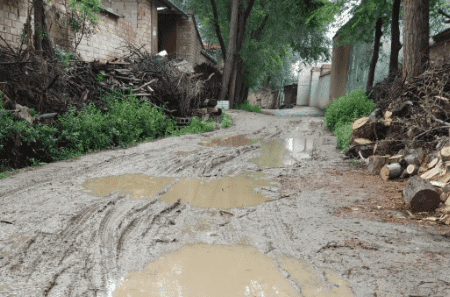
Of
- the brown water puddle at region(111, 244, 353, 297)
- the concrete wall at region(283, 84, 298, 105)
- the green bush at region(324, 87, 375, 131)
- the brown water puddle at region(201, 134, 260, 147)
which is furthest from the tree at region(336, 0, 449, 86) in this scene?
the concrete wall at region(283, 84, 298, 105)

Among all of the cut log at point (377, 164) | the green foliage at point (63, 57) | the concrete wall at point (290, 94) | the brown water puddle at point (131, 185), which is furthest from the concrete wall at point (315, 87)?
the brown water puddle at point (131, 185)

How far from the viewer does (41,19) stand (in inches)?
336

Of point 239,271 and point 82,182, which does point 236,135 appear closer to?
point 82,182

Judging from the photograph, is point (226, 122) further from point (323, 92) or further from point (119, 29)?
point (323, 92)

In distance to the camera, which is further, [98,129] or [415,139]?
[98,129]

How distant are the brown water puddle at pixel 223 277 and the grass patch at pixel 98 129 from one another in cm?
399

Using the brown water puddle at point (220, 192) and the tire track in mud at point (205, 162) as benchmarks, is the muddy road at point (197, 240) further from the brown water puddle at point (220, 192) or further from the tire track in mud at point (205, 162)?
the tire track in mud at point (205, 162)

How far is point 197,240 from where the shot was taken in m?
3.24

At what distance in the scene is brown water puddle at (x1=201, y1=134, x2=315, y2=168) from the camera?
7169mm

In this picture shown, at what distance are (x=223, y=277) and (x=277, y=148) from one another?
21.2 ft

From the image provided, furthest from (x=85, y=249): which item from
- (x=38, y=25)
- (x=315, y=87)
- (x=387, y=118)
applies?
(x=315, y=87)

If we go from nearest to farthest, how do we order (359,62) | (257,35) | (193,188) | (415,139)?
(193,188), (415,139), (359,62), (257,35)

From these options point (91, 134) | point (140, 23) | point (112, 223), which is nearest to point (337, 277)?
point (112, 223)

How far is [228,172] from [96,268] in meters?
3.67
